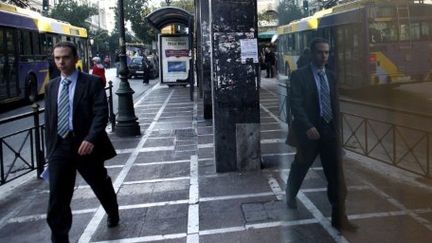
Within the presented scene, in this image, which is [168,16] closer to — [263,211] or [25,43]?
[25,43]

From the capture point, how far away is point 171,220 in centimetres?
534

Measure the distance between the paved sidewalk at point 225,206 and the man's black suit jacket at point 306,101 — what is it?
43 cm

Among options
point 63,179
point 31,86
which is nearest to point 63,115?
point 63,179

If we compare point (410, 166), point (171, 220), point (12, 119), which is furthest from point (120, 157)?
point (410, 166)

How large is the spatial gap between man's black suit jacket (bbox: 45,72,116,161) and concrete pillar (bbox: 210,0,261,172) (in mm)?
2613

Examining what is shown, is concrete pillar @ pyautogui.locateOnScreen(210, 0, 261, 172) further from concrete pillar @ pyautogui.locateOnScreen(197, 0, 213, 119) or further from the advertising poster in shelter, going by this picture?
the advertising poster in shelter

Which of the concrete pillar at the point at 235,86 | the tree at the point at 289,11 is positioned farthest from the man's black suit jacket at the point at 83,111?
the concrete pillar at the point at 235,86

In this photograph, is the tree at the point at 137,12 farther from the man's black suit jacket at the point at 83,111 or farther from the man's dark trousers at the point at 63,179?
the man's dark trousers at the point at 63,179

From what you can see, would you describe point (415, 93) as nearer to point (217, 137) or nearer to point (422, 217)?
point (422, 217)

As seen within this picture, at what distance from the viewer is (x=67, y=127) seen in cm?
458

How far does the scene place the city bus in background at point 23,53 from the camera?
53.1 feet

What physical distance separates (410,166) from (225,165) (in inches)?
96.7

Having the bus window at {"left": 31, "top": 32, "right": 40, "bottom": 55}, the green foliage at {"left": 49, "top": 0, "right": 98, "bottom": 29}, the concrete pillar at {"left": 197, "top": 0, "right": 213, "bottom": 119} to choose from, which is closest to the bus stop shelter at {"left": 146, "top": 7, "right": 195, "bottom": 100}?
the bus window at {"left": 31, "top": 32, "right": 40, "bottom": 55}

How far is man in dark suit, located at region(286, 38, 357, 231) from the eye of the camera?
11.7 ft
